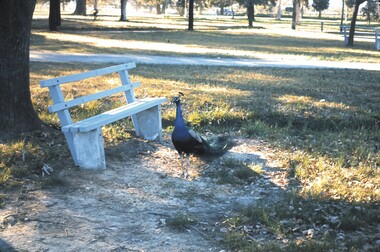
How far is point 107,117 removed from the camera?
562cm

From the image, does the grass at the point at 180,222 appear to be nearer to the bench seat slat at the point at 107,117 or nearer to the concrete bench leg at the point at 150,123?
the bench seat slat at the point at 107,117

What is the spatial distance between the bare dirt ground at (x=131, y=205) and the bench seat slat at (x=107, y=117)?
0.52m

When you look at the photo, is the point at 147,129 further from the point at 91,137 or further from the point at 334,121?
the point at 334,121

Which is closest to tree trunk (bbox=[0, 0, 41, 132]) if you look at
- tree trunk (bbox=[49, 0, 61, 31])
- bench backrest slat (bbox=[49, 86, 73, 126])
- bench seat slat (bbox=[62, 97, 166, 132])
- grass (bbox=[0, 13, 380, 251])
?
grass (bbox=[0, 13, 380, 251])

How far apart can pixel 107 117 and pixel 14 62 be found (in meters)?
1.51

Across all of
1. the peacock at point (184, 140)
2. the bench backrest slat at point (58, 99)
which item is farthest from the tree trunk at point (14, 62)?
the peacock at point (184, 140)

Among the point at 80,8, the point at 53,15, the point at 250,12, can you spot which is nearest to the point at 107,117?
the point at 53,15

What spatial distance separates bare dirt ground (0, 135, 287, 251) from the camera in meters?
3.91

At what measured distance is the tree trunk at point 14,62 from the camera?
19.4 feet

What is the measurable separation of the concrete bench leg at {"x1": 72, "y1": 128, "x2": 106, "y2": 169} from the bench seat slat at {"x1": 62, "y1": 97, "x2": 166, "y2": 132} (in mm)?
104

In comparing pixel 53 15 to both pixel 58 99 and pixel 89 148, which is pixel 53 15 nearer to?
pixel 58 99

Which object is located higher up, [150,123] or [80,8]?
[80,8]

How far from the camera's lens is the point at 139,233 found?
A: 407 cm

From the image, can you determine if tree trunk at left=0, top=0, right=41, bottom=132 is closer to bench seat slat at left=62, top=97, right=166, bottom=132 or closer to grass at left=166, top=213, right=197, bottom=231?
bench seat slat at left=62, top=97, right=166, bottom=132
